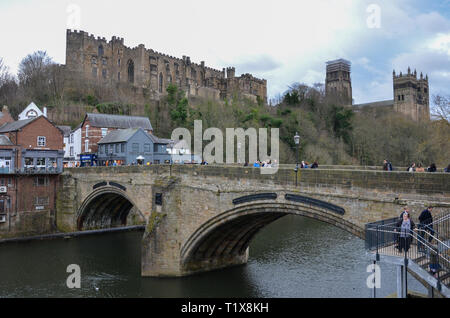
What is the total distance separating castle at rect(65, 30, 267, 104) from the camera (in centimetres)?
7038

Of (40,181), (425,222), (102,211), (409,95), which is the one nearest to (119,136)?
(102,211)

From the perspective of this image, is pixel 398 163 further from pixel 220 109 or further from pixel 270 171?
pixel 270 171

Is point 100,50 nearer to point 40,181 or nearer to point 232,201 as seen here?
point 40,181

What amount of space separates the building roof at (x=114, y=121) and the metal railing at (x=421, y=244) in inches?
1569

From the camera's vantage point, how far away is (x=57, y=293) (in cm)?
1911

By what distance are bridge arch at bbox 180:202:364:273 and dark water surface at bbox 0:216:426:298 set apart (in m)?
0.72

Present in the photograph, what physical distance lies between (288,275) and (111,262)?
469 inches

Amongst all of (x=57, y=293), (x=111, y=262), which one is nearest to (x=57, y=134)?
(x=111, y=262)

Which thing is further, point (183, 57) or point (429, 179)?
point (183, 57)

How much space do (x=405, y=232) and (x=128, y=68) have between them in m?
72.7

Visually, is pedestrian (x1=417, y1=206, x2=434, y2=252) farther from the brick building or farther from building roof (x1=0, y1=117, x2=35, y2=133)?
building roof (x1=0, y1=117, x2=35, y2=133)

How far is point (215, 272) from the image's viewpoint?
22.1 metres

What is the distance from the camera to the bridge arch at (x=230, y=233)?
52.1ft

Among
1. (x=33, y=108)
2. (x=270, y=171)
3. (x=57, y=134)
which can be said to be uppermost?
(x=33, y=108)
